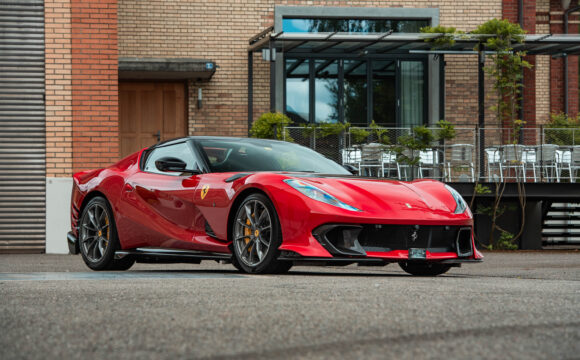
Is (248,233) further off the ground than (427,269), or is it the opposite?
(248,233)

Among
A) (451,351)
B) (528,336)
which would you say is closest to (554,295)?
(528,336)

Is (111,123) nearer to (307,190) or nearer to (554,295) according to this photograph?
(307,190)

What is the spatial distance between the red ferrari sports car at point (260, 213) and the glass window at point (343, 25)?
1223cm

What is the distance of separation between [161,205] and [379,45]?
12.3 m

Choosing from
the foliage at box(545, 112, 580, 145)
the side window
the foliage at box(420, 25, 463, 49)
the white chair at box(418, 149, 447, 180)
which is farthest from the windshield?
the foliage at box(420, 25, 463, 49)

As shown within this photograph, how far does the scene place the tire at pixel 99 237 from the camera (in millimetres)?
8734

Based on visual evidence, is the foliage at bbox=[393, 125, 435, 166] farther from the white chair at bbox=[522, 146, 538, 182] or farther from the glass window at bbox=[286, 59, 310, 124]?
the glass window at bbox=[286, 59, 310, 124]

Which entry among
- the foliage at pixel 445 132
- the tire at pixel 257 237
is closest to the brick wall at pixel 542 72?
the foliage at pixel 445 132

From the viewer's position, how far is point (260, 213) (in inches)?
288

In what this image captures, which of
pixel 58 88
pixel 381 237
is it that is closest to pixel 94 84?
pixel 58 88

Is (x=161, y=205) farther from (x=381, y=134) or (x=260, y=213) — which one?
(x=381, y=134)

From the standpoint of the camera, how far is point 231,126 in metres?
20.5

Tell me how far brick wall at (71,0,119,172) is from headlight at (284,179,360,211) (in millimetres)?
7995

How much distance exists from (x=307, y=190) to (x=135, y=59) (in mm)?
12482
